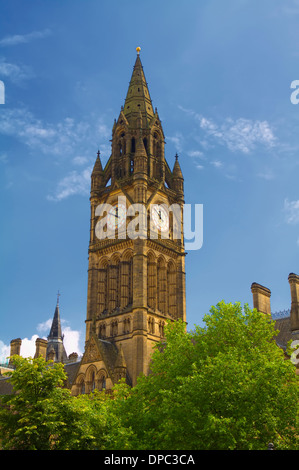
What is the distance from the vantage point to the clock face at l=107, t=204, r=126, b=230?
230 ft

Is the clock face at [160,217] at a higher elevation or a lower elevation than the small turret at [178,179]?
lower

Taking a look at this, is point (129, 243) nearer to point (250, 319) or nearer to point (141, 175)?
point (141, 175)

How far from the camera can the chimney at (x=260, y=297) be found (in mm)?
47781

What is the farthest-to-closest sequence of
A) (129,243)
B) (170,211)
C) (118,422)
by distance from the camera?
(170,211) < (129,243) < (118,422)

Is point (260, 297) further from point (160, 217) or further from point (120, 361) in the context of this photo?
point (160, 217)

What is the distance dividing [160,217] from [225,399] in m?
44.4

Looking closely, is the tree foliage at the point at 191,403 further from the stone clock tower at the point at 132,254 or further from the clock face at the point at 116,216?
the clock face at the point at 116,216

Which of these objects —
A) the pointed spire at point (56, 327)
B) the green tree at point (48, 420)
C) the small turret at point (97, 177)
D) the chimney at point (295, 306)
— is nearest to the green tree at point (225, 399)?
the green tree at point (48, 420)

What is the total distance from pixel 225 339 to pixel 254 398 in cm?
514

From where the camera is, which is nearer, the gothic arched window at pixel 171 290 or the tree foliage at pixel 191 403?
the tree foliage at pixel 191 403

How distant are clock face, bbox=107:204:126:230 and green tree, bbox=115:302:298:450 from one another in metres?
37.8

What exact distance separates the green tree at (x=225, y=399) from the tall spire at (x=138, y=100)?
48773 millimetres
